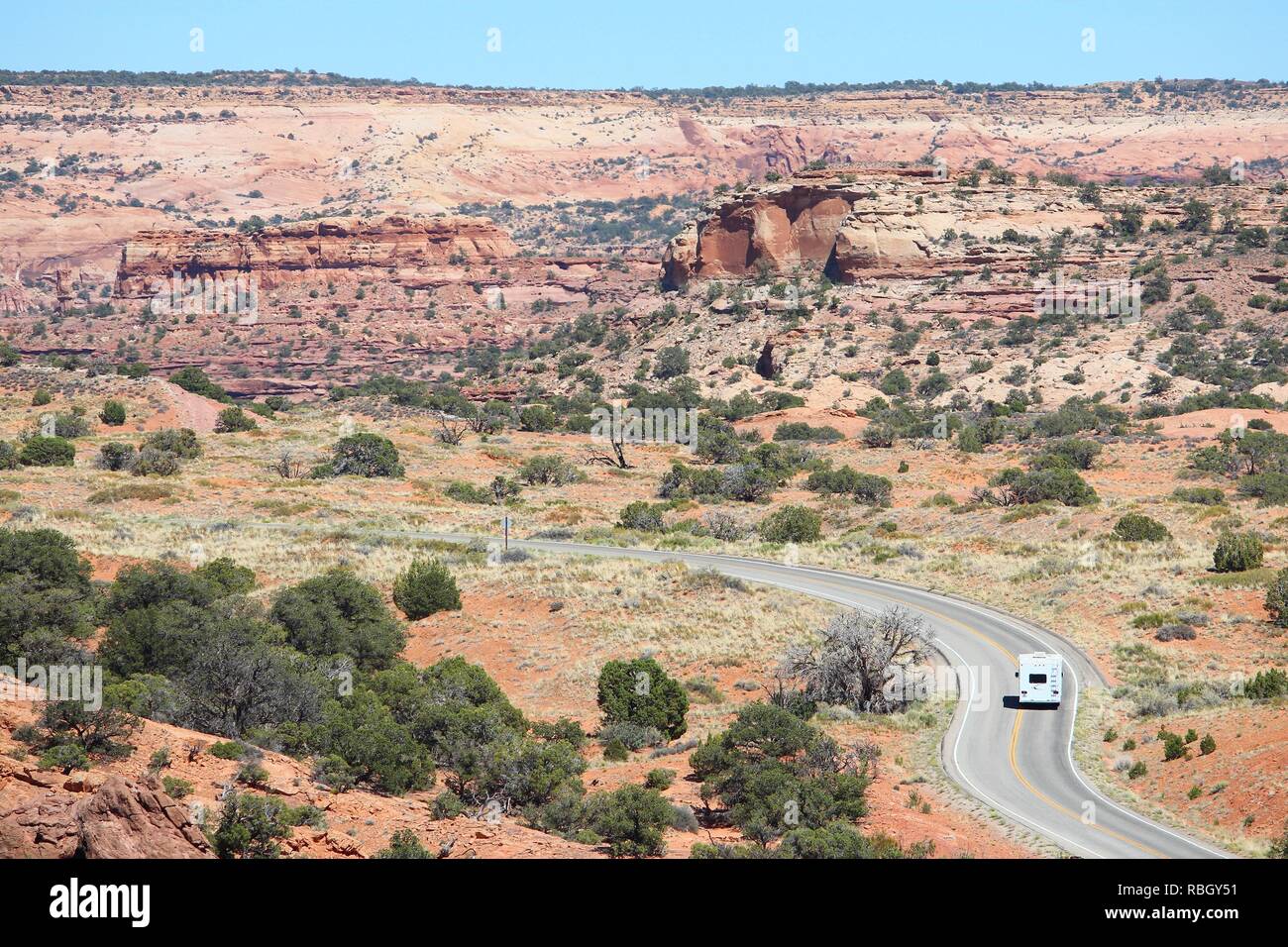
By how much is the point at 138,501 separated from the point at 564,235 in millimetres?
141765

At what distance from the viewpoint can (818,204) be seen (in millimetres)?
98562

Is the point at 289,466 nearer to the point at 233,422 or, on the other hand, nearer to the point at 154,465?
the point at 154,465

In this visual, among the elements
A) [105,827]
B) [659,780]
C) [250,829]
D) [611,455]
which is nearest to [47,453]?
[611,455]

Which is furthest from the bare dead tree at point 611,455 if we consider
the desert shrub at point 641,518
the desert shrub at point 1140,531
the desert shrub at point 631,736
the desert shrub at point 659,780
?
the desert shrub at point 659,780

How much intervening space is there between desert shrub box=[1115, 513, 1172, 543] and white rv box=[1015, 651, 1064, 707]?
1782cm

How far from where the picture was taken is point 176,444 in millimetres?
61000

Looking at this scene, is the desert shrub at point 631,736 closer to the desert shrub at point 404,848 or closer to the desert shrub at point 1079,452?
the desert shrub at point 404,848

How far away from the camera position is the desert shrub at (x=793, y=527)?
50312 millimetres

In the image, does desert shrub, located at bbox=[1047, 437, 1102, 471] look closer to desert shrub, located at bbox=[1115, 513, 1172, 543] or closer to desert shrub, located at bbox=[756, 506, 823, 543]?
desert shrub, located at bbox=[1115, 513, 1172, 543]

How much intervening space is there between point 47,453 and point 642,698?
38.9 metres

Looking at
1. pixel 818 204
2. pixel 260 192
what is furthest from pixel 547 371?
pixel 260 192

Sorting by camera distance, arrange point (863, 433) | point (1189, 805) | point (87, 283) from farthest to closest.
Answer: point (87, 283) → point (863, 433) → point (1189, 805)

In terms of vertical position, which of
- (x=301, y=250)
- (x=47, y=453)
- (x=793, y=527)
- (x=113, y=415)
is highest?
(x=301, y=250)
